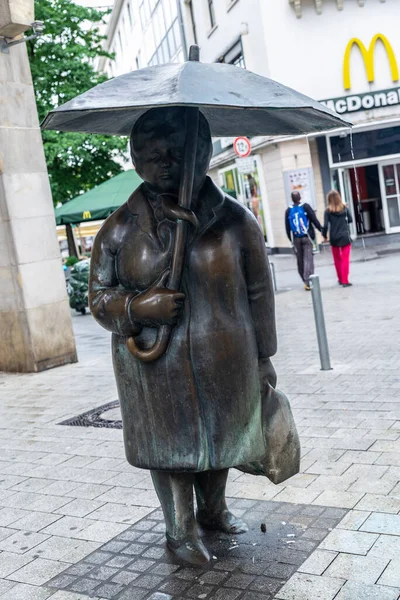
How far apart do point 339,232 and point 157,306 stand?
1099cm

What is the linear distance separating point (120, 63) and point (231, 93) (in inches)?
2072

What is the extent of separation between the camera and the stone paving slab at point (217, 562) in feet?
11.0

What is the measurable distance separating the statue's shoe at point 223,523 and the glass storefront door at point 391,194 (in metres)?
22.9

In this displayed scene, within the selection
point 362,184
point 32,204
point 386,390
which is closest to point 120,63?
point 362,184

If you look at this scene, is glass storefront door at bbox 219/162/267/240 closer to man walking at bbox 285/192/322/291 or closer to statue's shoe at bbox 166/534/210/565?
man walking at bbox 285/192/322/291

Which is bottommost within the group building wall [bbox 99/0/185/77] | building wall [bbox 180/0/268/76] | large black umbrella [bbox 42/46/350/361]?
large black umbrella [bbox 42/46/350/361]

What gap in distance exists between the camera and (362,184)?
2656 centimetres

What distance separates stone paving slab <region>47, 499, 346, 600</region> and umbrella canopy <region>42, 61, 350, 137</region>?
1.99 metres

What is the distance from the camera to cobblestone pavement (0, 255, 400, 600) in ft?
11.5

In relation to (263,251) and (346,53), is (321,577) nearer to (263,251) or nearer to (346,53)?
(263,251)

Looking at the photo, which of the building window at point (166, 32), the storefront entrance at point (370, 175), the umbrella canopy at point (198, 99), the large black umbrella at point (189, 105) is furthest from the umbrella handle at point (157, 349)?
the building window at point (166, 32)

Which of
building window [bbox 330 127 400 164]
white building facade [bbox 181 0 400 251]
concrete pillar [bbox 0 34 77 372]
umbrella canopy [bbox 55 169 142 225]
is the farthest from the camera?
building window [bbox 330 127 400 164]

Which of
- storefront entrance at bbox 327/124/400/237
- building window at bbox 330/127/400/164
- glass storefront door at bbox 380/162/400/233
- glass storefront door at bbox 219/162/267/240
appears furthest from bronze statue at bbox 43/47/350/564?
glass storefront door at bbox 380/162/400/233

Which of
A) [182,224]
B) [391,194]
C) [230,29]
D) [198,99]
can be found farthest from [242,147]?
[198,99]
